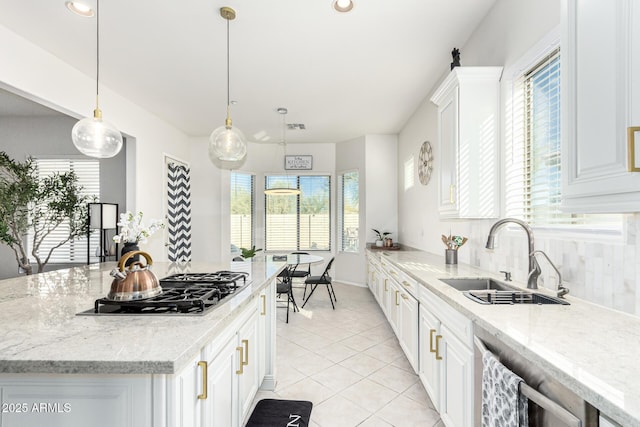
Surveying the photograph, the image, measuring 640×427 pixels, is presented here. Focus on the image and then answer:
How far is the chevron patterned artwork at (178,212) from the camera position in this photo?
566 cm

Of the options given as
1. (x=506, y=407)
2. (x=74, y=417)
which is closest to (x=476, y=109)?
(x=506, y=407)

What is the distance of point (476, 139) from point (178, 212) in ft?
16.8

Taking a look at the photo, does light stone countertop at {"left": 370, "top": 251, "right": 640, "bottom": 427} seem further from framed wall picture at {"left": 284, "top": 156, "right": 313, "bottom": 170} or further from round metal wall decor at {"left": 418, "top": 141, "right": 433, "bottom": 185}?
framed wall picture at {"left": 284, "top": 156, "right": 313, "bottom": 170}

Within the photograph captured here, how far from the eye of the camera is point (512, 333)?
1135mm

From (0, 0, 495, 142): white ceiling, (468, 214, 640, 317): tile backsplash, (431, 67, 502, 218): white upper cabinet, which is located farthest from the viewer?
(0, 0, 495, 142): white ceiling

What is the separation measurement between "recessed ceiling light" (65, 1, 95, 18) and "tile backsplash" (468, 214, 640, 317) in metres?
3.48

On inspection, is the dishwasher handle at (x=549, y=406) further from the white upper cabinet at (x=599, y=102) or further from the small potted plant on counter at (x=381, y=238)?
the small potted plant on counter at (x=381, y=238)

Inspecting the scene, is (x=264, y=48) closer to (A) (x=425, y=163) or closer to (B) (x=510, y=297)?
(A) (x=425, y=163)

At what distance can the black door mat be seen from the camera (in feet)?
6.73

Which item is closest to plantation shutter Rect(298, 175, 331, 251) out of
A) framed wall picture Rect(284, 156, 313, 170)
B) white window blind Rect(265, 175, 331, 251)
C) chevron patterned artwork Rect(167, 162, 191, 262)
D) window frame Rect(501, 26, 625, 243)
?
white window blind Rect(265, 175, 331, 251)

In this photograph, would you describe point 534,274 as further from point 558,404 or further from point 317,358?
point 317,358

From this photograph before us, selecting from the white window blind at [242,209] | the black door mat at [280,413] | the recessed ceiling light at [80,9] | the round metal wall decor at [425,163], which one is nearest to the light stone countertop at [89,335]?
the black door mat at [280,413]

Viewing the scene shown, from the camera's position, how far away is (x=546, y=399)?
0.94 m

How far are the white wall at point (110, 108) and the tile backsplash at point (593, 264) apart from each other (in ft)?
13.6
